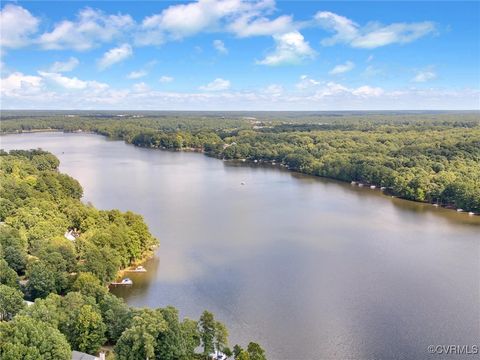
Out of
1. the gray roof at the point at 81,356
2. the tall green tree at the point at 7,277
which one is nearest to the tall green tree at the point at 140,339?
the gray roof at the point at 81,356

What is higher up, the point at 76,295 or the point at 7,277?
the point at 76,295

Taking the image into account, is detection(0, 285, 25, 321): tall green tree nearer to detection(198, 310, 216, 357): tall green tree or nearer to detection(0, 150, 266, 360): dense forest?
detection(0, 150, 266, 360): dense forest

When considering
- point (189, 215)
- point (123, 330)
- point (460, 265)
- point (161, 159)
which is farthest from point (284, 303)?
point (161, 159)

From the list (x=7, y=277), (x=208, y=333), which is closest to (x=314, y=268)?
(x=208, y=333)

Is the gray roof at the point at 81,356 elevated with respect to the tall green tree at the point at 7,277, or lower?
lower

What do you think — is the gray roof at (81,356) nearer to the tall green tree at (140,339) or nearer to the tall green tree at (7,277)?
the tall green tree at (140,339)

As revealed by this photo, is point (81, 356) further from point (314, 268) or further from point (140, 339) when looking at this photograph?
point (314, 268)
